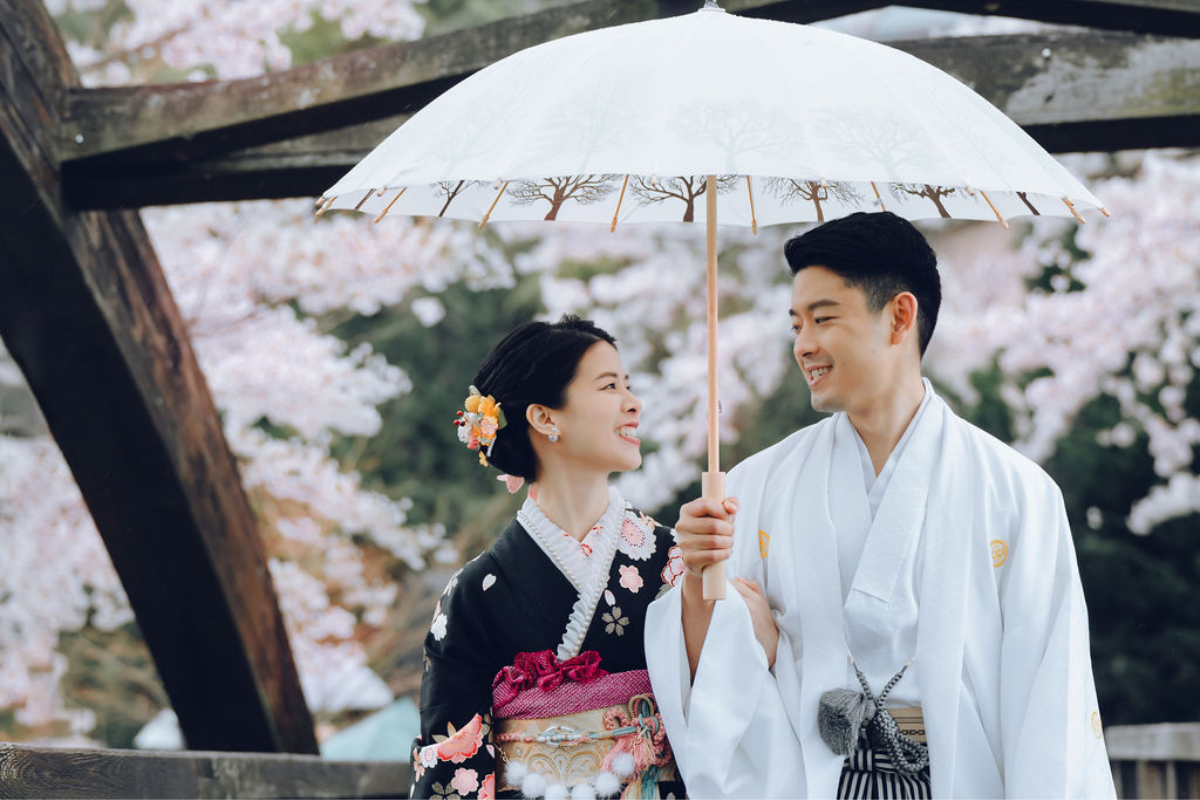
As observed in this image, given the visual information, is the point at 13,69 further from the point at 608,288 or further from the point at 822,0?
the point at 608,288

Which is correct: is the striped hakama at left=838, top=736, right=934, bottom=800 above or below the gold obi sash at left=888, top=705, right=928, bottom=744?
below

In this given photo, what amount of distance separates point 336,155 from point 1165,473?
4.89 meters

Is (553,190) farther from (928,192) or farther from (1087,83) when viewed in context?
(1087,83)

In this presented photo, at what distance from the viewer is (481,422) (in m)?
2.99

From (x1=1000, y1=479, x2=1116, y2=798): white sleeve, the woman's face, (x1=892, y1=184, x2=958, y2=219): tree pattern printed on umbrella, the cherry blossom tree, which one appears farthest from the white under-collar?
the cherry blossom tree

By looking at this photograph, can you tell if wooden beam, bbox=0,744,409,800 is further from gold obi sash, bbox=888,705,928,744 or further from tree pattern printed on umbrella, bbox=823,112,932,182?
tree pattern printed on umbrella, bbox=823,112,932,182

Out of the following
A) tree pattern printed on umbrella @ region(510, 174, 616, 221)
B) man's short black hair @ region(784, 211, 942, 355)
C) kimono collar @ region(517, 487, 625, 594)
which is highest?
tree pattern printed on umbrella @ region(510, 174, 616, 221)

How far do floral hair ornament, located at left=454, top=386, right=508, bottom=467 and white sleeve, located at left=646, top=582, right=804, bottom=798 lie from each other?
638 millimetres

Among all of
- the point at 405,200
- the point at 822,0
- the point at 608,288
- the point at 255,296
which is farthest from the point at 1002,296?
the point at 405,200

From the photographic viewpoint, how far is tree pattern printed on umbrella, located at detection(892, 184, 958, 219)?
116 inches

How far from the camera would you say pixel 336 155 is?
3.77m

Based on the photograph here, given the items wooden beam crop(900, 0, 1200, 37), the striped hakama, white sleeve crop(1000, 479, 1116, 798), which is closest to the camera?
white sleeve crop(1000, 479, 1116, 798)

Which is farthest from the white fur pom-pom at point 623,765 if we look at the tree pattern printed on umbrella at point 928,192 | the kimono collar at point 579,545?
the tree pattern printed on umbrella at point 928,192

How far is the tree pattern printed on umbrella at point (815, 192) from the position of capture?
3.02 m
